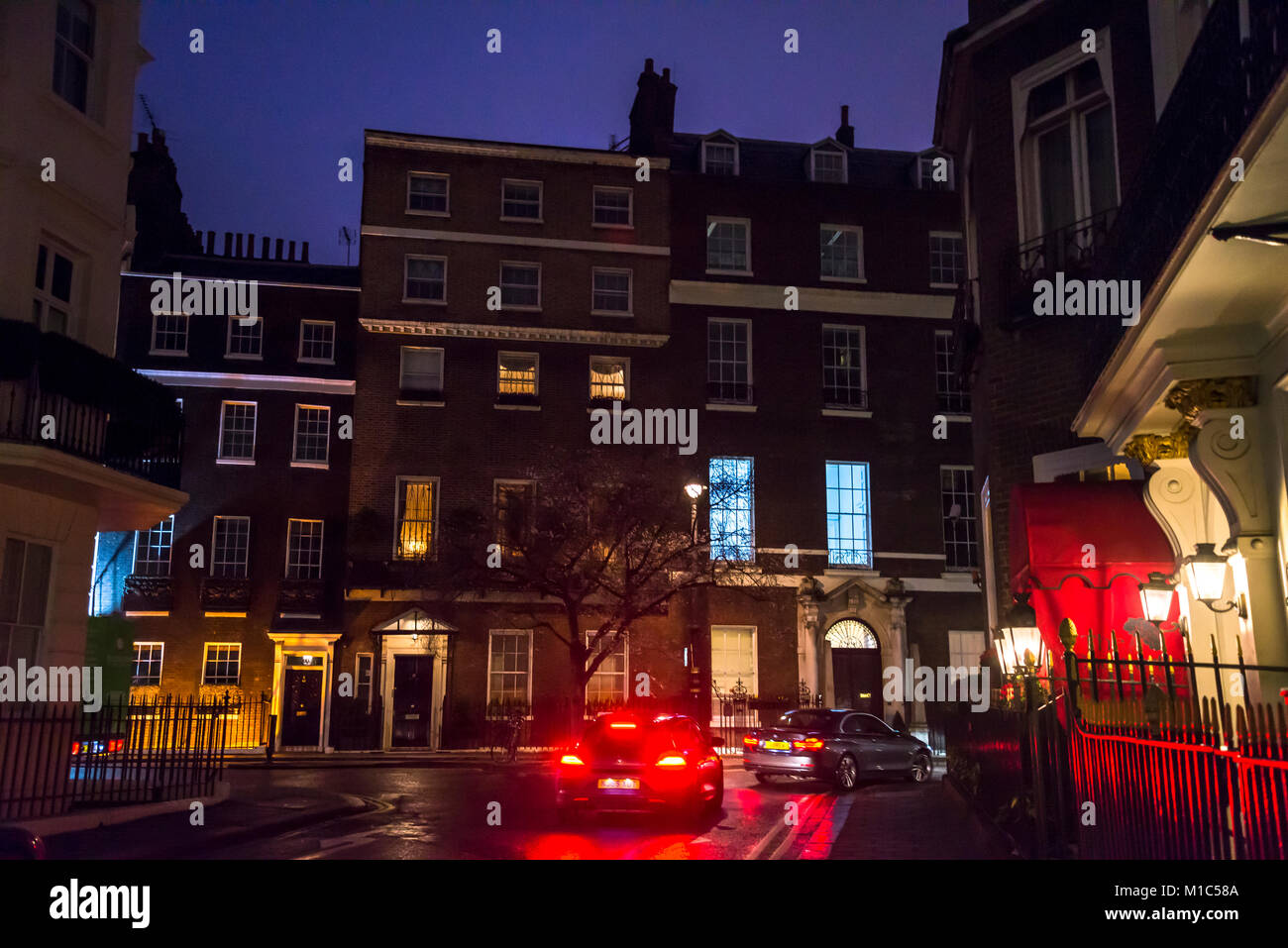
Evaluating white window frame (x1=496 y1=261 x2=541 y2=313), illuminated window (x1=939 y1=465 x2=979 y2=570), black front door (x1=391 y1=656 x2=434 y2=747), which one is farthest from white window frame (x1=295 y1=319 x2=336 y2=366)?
illuminated window (x1=939 y1=465 x2=979 y2=570)

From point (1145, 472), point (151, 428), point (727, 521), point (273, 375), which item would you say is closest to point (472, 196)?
point (273, 375)

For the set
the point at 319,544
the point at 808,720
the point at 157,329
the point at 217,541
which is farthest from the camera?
the point at 157,329

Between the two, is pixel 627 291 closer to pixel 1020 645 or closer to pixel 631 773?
pixel 631 773

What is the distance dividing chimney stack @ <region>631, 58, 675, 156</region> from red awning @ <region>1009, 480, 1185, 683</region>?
28459 mm

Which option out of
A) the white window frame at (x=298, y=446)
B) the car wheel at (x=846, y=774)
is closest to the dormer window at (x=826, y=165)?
the white window frame at (x=298, y=446)

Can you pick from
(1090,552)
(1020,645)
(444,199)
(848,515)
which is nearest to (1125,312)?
(1090,552)

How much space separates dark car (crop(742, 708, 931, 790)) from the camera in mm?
21688

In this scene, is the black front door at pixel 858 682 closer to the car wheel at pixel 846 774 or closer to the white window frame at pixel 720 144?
the car wheel at pixel 846 774

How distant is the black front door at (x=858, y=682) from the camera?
1410 inches

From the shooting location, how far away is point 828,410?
122 feet

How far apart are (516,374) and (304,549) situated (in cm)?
866

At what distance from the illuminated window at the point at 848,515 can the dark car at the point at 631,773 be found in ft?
70.8
